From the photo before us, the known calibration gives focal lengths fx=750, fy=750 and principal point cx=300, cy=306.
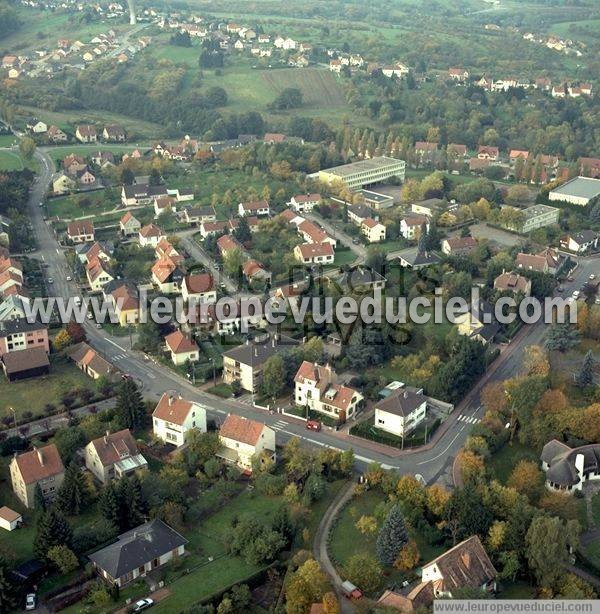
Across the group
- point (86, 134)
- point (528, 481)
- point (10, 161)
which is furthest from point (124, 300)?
point (86, 134)

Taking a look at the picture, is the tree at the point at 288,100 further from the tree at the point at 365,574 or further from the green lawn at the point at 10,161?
the tree at the point at 365,574

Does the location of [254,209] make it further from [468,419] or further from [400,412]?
[400,412]

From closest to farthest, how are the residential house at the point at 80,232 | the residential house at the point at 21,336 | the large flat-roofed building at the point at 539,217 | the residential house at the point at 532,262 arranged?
the residential house at the point at 21,336 < the residential house at the point at 532,262 < the residential house at the point at 80,232 < the large flat-roofed building at the point at 539,217

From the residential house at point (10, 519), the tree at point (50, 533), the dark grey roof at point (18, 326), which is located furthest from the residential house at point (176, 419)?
the dark grey roof at point (18, 326)

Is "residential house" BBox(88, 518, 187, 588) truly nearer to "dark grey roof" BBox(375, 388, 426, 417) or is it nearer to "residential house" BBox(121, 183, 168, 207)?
"dark grey roof" BBox(375, 388, 426, 417)

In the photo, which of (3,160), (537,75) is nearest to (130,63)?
(3,160)

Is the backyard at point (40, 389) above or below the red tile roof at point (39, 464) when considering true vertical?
below

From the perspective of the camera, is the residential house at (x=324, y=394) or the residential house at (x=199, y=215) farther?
Answer: the residential house at (x=199, y=215)
